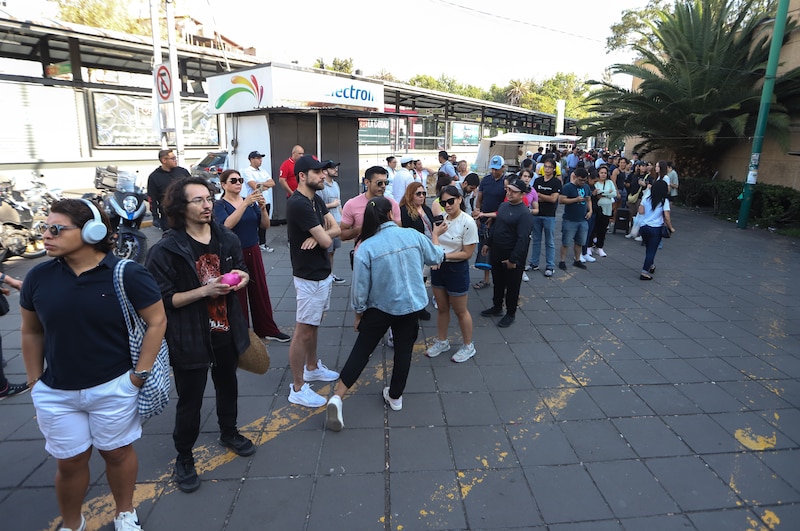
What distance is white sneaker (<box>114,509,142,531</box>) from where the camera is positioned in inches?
97.7

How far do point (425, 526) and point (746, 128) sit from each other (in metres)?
16.8

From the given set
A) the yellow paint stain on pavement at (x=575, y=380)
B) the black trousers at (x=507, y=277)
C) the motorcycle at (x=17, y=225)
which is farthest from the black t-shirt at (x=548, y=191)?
the motorcycle at (x=17, y=225)

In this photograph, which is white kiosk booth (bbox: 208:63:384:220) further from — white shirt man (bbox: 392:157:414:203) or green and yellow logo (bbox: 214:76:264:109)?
white shirt man (bbox: 392:157:414:203)

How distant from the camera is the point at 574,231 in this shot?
8109mm

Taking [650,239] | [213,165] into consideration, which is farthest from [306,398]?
[213,165]

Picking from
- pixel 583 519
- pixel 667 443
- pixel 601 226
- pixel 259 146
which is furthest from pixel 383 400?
pixel 259 146

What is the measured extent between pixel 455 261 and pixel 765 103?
40.1 ft

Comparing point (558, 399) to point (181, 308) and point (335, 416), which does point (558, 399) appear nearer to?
point (335, 416)

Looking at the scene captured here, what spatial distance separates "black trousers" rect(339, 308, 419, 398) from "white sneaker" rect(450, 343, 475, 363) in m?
1.15

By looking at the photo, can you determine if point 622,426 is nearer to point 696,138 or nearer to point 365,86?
point 365,86

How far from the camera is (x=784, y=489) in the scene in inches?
118

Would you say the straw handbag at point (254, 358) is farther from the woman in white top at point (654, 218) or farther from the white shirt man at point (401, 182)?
the woman in white top at point (654, 218)

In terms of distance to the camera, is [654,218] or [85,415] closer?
[85,415]

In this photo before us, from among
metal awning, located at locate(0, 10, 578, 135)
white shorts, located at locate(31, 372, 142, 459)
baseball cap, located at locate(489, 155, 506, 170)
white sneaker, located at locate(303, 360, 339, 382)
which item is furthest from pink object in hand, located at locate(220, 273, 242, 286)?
metal awning, located at locate(0, 10, 578, 135)
